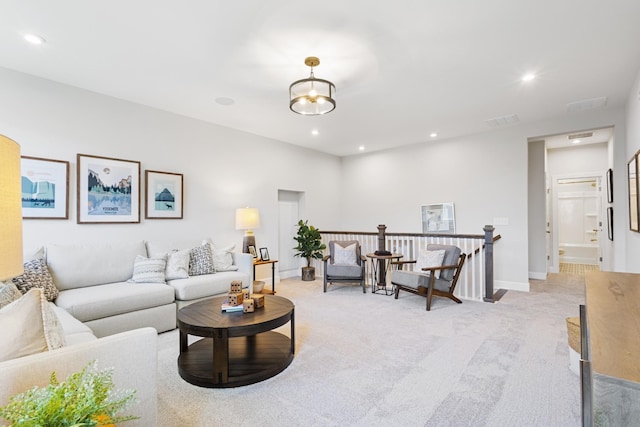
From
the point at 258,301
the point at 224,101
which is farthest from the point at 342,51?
the point at 258,301

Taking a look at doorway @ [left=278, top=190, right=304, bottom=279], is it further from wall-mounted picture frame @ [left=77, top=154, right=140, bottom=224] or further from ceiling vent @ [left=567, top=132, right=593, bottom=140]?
ceiling vent @ [left=567, top=132, right=593, bottom=140]

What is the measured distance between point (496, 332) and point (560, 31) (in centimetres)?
285

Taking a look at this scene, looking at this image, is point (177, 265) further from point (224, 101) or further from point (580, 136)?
point (580, 136)

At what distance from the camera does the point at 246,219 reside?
5000 mm

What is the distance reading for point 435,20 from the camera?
8.02 ft

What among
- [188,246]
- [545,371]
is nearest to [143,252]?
[188,246]

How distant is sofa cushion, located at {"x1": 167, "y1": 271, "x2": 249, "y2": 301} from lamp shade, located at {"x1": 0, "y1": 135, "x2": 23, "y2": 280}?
2903 mm

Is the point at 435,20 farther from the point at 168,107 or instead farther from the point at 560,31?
the point at 168,107

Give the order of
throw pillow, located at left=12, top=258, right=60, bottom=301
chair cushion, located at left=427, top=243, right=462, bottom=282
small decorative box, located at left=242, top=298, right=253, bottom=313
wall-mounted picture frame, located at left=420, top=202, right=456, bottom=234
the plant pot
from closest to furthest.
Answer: small decorative box, located at left=242, top=298, right=253, bottom=313, throw pillow, located at left=12, top=258, right=60, bottom=301, chair cushion, located at left=427, top=243, right=462, bottom=282, wall-mounted picture frame, located at left=420, top=202, right=456, bottom=234, the plant pot

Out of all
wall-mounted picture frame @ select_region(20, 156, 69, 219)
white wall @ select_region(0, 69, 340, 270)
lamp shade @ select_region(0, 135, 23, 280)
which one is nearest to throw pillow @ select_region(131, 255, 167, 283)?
white wall @ select_region(0, 69, 340, 270)

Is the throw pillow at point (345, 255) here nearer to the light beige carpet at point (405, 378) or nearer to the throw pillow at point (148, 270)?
the light beige carpet at point (405, 378)

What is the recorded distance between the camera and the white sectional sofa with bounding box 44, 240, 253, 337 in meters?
2.87

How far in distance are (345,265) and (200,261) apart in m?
2.30

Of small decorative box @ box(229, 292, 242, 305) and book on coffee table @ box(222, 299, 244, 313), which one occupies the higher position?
small decorative box @ box(229, 292, 242, 305)
